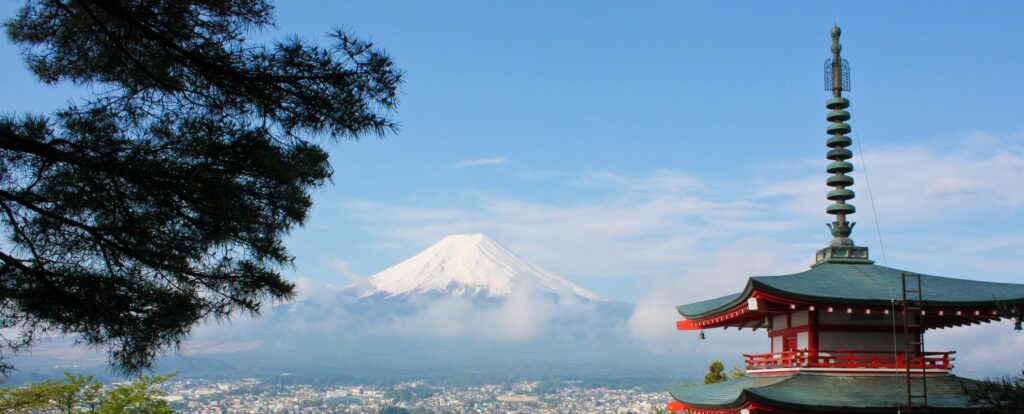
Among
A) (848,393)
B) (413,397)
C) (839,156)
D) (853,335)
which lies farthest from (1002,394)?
(413,397)

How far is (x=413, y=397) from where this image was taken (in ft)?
497

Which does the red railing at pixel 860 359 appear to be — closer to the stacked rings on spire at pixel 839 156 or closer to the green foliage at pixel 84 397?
the stacked rings on spire at pixel 839 156

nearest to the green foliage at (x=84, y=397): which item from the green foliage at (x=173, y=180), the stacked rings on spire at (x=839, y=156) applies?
the green foliage at (x=173, y=180)

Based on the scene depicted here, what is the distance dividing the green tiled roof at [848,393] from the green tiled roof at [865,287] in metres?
1.13

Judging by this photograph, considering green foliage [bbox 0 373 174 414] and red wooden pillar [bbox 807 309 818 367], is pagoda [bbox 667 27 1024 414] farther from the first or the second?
green foliage [bbox 0 373 174 414]

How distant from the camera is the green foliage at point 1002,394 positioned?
9.38 m

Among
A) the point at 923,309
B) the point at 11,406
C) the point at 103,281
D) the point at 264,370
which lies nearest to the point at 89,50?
the point at 103,281

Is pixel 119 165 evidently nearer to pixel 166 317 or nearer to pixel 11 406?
pixel 166 317

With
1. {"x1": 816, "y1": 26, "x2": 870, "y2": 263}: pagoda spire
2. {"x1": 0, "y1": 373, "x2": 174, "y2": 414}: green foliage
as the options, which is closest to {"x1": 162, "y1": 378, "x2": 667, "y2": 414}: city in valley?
{"x1": 0, "y1": 373, "x2": 174, "y2": 414}: green foliage

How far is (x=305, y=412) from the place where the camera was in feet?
364

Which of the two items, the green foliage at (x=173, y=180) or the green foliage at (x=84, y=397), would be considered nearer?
the green foliage at (x=173, y=180)

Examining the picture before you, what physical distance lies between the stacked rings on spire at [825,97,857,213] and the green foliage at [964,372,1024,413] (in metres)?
5.34

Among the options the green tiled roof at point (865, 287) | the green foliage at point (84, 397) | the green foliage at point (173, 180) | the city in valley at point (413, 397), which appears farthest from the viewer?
the city in valley at point (413, 397)

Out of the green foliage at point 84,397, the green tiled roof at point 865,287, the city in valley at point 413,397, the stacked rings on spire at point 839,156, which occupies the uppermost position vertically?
the stacked rings on spire at point 839,156
